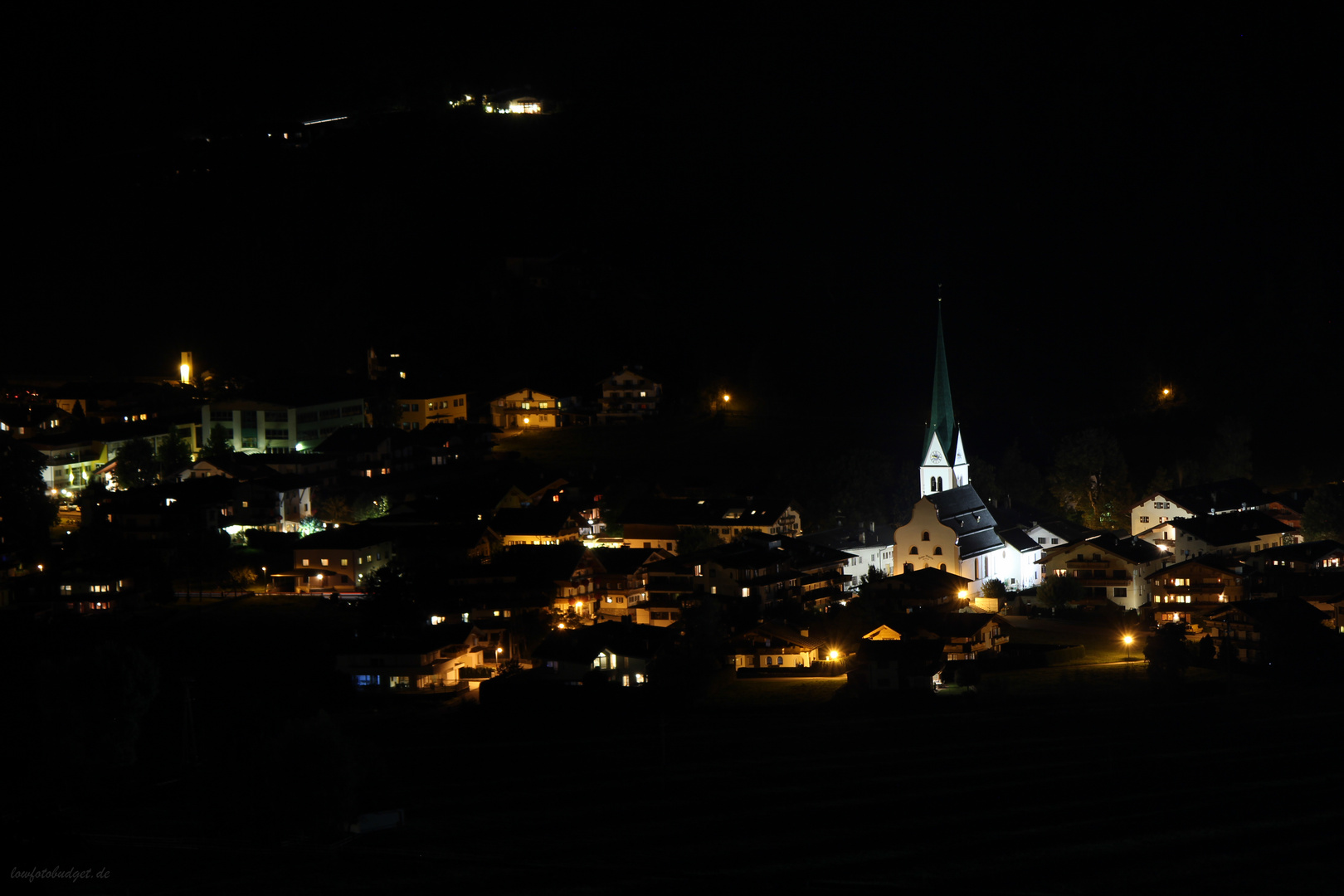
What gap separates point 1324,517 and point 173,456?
2058 cm

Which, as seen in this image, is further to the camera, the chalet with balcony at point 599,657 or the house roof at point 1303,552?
the house roof at point 1303,552

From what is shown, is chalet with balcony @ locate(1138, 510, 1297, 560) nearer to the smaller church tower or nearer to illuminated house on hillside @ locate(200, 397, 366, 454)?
the smaller church tower

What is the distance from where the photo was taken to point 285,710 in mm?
17219

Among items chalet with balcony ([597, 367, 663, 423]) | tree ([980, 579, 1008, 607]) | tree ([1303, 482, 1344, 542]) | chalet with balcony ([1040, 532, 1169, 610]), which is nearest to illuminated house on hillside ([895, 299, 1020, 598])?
tree ([980, 579, 1008, 607])

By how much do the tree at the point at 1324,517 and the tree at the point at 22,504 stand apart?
68.6ft

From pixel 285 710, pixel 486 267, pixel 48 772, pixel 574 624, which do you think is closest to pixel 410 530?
pixel 574 624

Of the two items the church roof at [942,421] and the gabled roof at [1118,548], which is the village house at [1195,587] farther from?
the church roof at [942,421]

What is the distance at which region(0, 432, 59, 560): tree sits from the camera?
23172mm

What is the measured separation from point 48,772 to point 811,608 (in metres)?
10.3

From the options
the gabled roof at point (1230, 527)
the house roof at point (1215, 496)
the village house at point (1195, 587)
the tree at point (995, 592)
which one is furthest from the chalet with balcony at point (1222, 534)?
the tree at point (995, 592)

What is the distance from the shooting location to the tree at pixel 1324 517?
22.9 m

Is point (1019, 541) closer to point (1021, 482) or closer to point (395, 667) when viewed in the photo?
point (1021, 482)

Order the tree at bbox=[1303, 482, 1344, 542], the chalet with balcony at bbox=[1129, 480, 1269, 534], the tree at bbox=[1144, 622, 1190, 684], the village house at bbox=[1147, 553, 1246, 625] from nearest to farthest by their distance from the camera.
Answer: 1. the tree at bbox=[1144, 622, 1190, 684]
2. the village house at bbox=[1147, 553, 1246, 625]
3. the tree at bbox=[1303, 482, 1344, 542]
4. the chalet with balcony at bbox=[1129, 480, 1269, 534]

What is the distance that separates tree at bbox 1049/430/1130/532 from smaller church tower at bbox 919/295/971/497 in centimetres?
221
